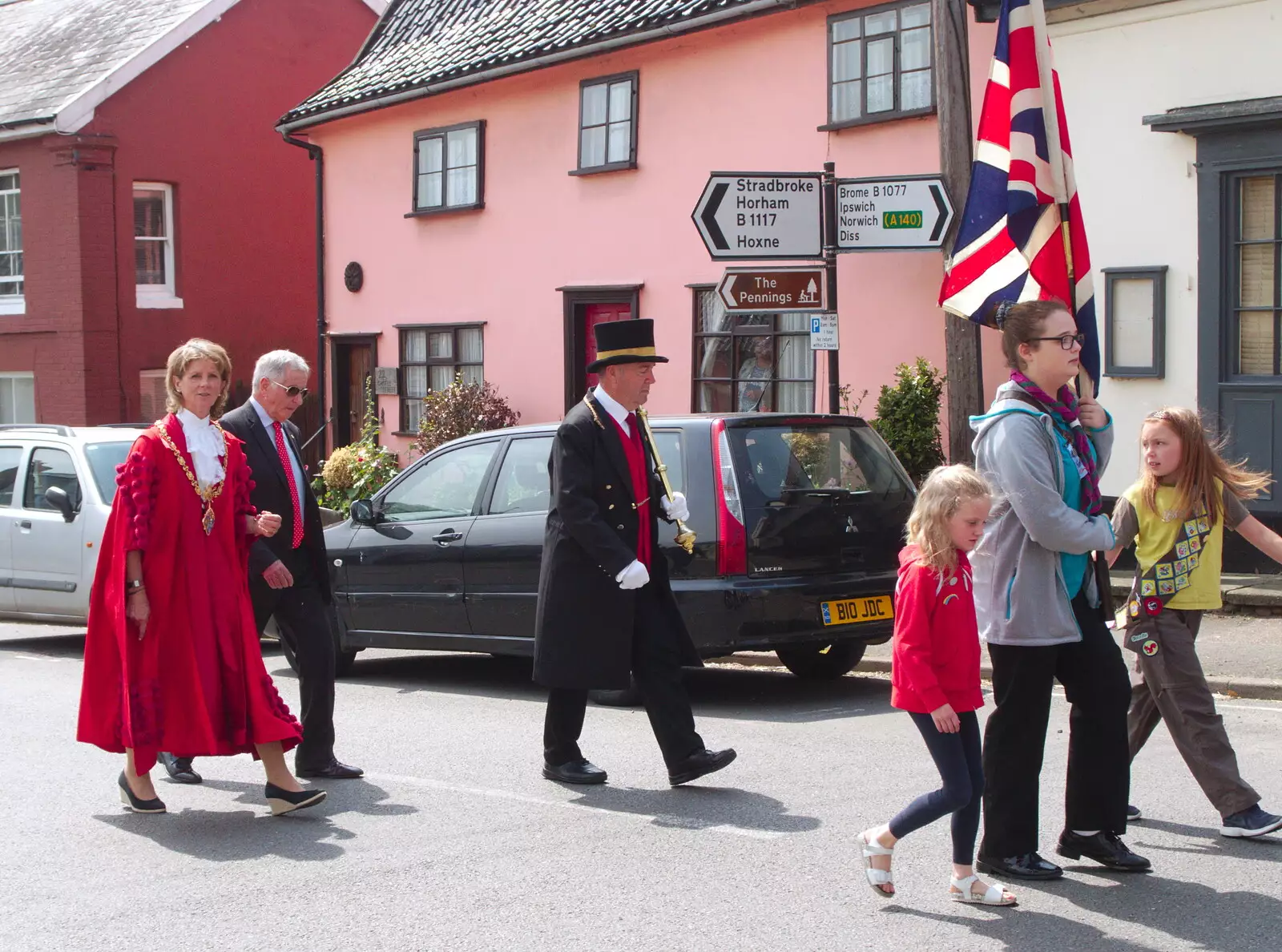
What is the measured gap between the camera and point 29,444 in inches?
481

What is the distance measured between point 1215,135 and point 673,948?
9420 mm

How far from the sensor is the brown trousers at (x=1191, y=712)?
5590mm

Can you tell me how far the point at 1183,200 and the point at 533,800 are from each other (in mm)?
8160

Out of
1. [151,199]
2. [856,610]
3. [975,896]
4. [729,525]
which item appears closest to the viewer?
[975,896]

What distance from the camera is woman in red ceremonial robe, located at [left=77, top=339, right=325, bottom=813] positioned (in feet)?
20.3

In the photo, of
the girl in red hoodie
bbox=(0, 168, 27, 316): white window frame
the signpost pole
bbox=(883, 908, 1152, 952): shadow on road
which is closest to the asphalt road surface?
bbox=(883, 908, 1152, 952): shadow on road

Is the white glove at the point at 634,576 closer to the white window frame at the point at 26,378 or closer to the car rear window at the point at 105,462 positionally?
the car rear window at the point at 105,462

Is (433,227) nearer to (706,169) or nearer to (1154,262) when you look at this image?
(706,169)

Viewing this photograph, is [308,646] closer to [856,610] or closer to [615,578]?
[615,578]

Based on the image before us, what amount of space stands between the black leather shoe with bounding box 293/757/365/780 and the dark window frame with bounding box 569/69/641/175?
1133 cm

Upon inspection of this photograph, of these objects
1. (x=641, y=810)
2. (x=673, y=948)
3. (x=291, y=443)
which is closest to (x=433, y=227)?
(x=291, y=443)

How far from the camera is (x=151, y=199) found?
985 inches

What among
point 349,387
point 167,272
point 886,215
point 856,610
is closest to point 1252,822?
point 856,610

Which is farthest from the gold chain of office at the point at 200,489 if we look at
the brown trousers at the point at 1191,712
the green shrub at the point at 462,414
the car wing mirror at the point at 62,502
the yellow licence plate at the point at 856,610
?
the green shrub at the point at 462,414
